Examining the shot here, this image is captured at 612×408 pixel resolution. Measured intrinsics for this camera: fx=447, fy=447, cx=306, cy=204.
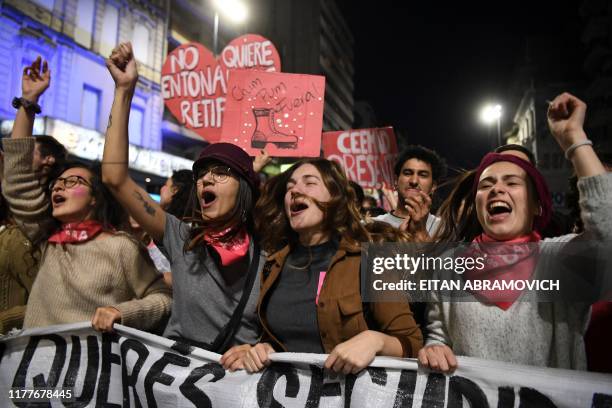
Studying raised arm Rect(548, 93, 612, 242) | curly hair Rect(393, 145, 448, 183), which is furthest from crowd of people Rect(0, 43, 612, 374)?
curly hair Rect(393, 145, 448, 183)

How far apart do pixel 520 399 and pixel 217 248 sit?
1.61 meters

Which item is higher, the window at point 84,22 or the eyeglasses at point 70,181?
the window at point 84,22

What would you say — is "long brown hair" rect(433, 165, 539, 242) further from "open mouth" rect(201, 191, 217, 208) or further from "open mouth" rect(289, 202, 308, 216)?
"open mouth" rect(201, 191, 217, 208)

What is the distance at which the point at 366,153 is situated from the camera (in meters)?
6.27

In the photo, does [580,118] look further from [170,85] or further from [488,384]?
[170,85]

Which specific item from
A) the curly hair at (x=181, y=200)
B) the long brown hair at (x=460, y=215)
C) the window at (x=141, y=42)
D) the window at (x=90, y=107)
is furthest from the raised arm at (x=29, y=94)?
the window at (x=141, y=42)

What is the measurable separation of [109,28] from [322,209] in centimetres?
2246

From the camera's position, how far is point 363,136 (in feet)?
20.3

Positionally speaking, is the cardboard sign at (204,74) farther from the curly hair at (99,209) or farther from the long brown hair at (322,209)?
the long brown hair at (322,209)

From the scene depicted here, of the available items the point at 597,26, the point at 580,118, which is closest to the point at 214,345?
the point at 580,118

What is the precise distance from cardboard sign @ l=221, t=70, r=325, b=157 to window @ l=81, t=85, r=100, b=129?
59.8 feet

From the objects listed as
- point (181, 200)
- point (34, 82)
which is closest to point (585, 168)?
point (181, 200)

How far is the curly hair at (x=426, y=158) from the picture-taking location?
14.5ft

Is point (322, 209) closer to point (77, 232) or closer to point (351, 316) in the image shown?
point (351, 316)
